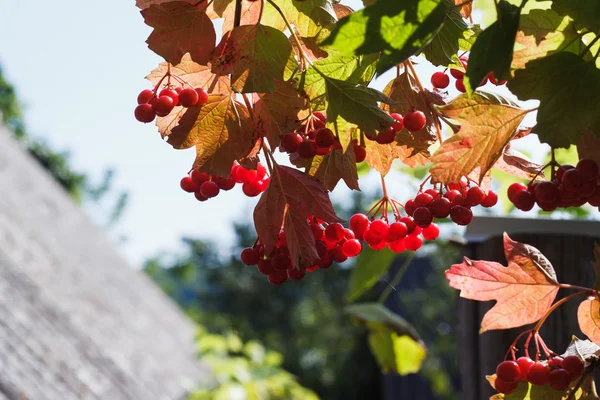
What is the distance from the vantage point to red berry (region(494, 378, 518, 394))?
2.25 ft

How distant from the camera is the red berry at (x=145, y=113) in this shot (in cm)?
70

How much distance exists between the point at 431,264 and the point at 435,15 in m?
16.8

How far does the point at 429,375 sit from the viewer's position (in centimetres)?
1457

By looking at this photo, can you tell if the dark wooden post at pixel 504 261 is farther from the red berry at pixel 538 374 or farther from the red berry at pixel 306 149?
the red berry at pixel 306 149

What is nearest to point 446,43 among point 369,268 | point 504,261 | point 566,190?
point 566,190

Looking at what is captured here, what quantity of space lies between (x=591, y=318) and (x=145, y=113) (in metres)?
0.47

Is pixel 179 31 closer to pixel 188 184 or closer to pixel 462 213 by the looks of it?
pixel 188 184

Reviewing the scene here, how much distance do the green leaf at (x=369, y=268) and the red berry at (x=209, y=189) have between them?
1.01 metres

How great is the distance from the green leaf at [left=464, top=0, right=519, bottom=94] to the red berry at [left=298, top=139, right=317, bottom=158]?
17 centimetres

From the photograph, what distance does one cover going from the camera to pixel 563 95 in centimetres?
55

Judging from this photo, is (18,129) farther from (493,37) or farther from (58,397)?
(493,37)

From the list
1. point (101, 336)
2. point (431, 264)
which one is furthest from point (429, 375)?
point (101, 336)

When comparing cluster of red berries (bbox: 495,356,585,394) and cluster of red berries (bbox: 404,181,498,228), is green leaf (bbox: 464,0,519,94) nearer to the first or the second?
cluster of red berries (bbox: 404,181,498,228)

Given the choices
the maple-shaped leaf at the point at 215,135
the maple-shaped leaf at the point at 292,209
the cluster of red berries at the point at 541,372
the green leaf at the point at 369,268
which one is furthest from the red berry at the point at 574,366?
the green leaf at the point at 369,268
